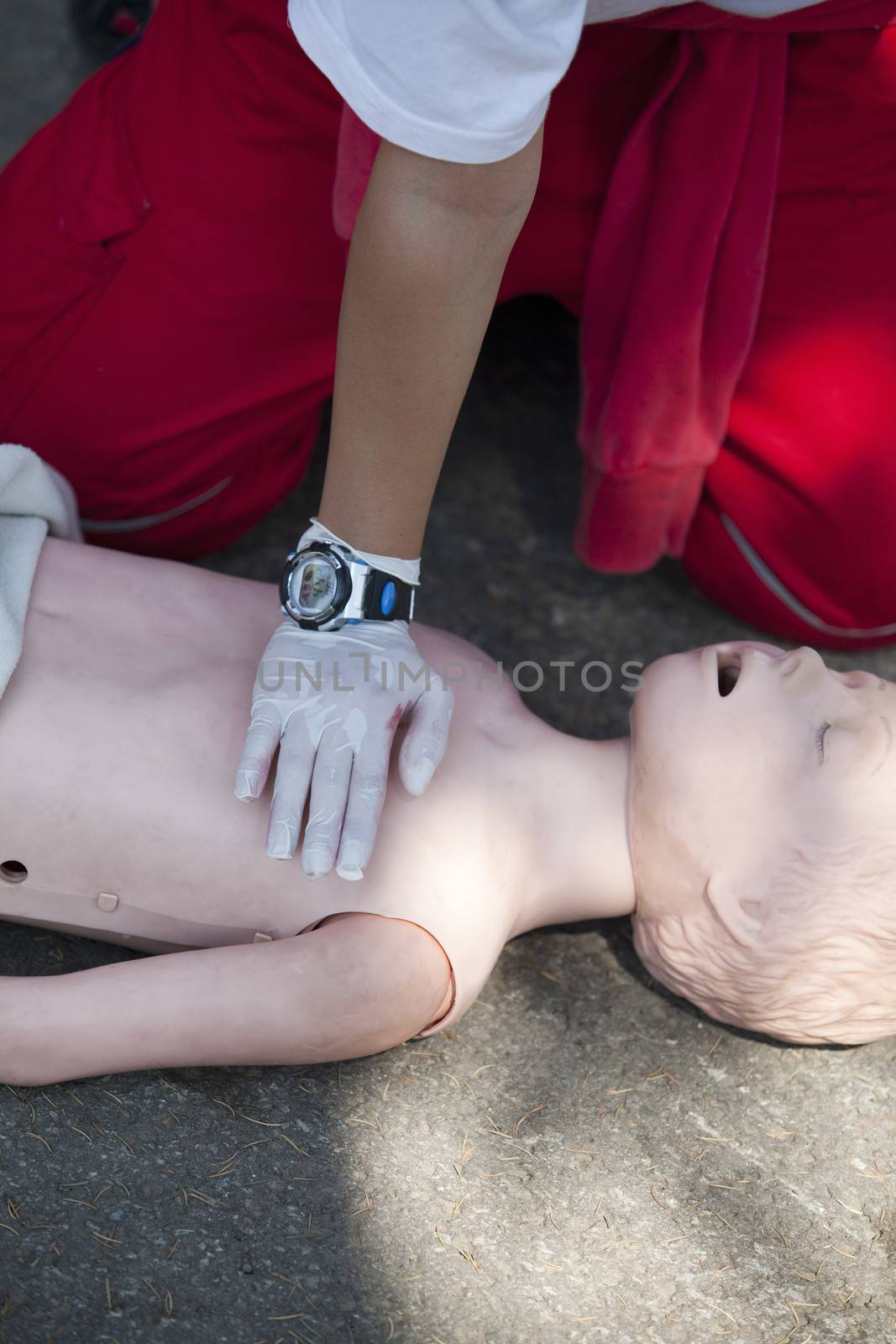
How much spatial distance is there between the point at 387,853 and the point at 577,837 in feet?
0.82

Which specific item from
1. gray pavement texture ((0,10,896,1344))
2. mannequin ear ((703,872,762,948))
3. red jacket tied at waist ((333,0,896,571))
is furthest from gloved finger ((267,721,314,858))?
red jacket tied at waist ((333,0,896,571))

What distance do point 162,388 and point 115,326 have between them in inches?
4.1

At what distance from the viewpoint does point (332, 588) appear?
1379 mm

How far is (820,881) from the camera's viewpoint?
131 cm

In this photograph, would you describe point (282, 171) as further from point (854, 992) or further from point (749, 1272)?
point (749, 1272)

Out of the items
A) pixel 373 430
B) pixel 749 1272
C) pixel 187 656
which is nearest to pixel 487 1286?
pixel 749 1272

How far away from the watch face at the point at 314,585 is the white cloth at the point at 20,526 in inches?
12.1

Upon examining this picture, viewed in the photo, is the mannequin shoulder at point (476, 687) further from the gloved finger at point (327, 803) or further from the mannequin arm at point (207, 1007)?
the mannequin arm at point (207, 1007)

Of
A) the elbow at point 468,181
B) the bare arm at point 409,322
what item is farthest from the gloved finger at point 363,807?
the elbow at point 468,181

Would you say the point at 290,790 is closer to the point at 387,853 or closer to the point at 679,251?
the point at 387,853

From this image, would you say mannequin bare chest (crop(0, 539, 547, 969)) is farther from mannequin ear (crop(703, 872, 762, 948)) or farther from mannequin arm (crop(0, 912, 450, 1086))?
mannequin ear (crop(703, 872, 762, 948))

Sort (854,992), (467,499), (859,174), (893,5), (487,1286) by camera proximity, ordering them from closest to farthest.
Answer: (487,1286), (854,992), (893,5), (859,174), (467,499)

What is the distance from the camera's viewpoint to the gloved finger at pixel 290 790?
1.26 m

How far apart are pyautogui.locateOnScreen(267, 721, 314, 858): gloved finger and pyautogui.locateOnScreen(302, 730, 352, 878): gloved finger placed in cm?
1
